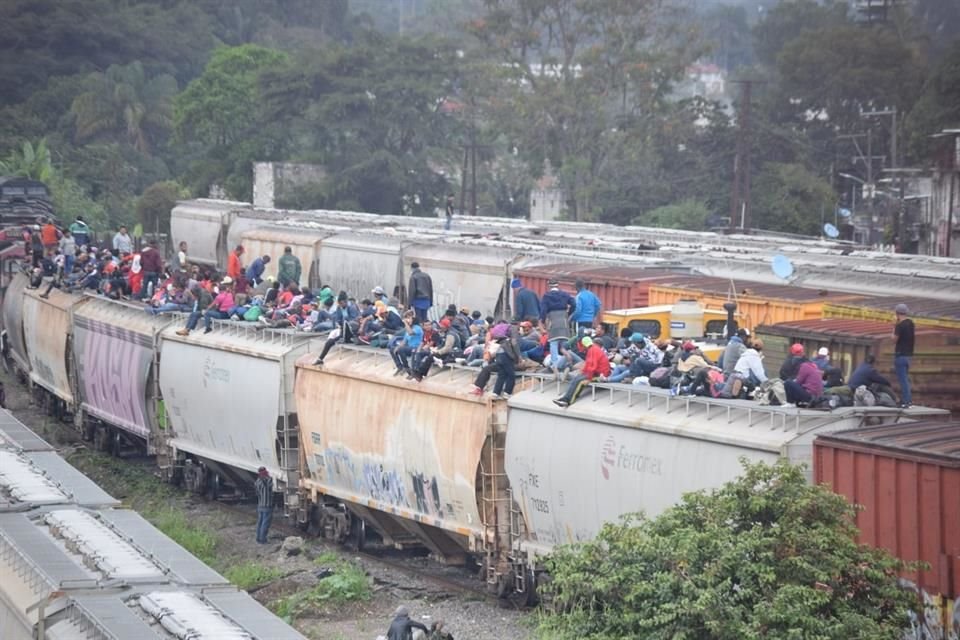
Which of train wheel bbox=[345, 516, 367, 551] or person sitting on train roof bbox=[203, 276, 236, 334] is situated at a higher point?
person sitting on train roof bbox=[203, 276, 236, 334]

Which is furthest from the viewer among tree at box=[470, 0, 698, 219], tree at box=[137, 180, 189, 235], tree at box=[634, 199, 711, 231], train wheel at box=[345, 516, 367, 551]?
tree at box=[470, 0, 698, 219]

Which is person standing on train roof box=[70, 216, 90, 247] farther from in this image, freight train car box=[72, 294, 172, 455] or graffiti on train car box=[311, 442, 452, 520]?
graffiti on train car box=[311, 442, 452, 520]

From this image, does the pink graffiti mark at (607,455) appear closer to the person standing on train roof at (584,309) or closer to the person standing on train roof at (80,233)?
the person standing on train roof at (584,309)

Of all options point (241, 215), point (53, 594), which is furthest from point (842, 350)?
point (241, 215)

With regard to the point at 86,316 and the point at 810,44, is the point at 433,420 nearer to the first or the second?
the point at 86,316

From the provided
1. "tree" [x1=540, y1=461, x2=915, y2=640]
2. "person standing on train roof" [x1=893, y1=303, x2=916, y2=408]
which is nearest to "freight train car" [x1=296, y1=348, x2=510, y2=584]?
"person standing on train roof" [x1=893, y1=303, x2=916, y2=408]

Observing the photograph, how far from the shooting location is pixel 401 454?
1992 centimetres

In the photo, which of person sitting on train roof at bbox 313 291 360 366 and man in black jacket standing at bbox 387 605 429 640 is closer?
man in black jacket standing at bbox 387 605 429 640

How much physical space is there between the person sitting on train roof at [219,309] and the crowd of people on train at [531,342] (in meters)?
0.02

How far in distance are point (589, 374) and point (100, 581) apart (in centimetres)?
659

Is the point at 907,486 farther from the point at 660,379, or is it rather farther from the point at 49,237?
the point at 49,237

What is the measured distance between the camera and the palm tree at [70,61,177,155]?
252 feet

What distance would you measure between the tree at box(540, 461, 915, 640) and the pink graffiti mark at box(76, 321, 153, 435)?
1594cm

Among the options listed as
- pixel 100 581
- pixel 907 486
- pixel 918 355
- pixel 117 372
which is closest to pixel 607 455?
pixel 907 486
